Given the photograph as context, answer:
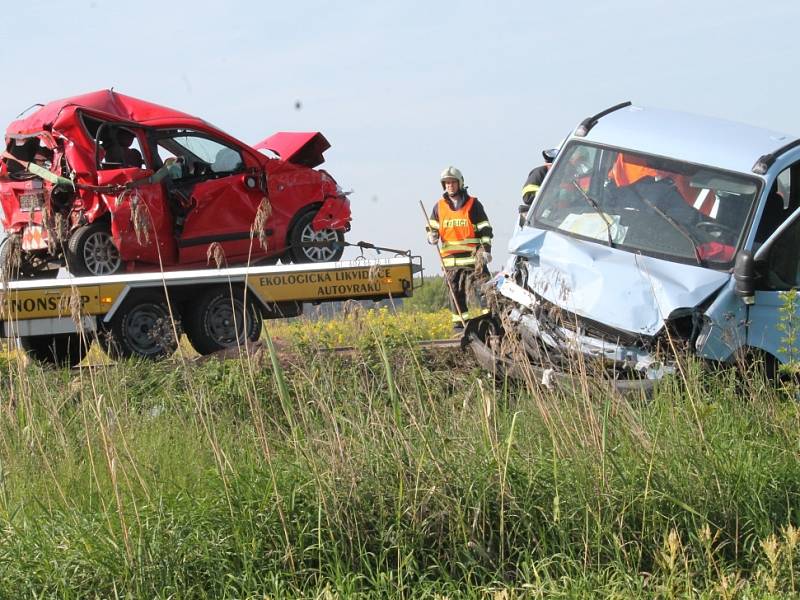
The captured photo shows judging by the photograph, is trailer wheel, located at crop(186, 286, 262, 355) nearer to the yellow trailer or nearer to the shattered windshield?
the yellow trailer

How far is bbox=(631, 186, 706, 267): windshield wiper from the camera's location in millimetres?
8641

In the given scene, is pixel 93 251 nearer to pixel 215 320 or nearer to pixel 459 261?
pixel 215 320

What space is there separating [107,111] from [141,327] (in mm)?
2522

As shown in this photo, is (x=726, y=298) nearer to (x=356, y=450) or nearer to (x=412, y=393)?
(x=412, y=393)

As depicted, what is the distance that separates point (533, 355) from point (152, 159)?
5.43 meters

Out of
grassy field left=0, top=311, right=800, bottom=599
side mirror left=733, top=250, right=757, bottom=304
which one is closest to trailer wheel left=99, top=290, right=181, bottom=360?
grassy field left=0, top=311, right=800, bottom=599

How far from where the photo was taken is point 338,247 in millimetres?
13250

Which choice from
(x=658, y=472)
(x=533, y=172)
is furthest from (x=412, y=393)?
(x=533, y=172)

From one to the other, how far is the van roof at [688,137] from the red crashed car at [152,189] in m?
3.76

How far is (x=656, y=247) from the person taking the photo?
882 cm

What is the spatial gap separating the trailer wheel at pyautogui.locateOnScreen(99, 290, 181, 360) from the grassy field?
4.43 meters

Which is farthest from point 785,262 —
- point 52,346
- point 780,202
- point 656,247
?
point 52,346

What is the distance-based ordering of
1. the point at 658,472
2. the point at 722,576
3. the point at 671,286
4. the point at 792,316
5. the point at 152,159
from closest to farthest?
the point at 722,576 → the point at 658,472 → the point at 792,316 → the point at 671,286 → the point at 152,159

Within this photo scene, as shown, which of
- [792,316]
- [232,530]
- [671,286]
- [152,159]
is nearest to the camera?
→ [232,530]
